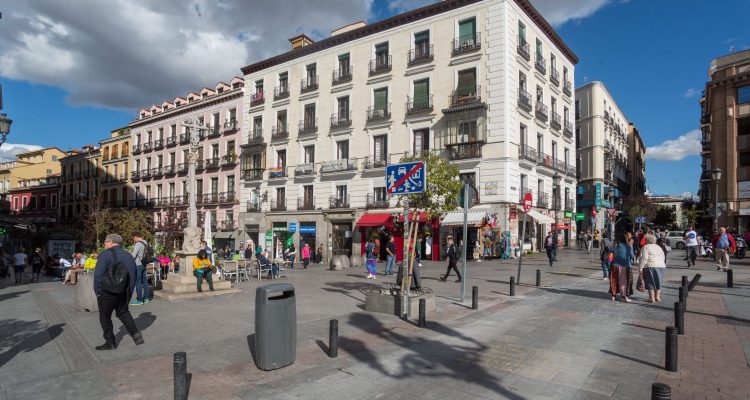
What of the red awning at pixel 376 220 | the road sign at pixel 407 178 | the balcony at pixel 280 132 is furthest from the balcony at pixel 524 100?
the road sign at pixel 407 178

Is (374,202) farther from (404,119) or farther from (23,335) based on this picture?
(23,335)

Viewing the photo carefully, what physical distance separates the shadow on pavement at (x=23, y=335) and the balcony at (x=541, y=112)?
27.6 metres

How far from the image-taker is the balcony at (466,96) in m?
26.4

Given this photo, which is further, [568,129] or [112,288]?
[568,129]

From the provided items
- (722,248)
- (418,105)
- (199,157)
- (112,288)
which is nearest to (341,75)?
(418,105)

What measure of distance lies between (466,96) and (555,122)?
8.67 metres

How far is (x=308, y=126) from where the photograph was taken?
34344 mm

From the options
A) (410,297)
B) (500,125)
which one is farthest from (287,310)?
(500,125)

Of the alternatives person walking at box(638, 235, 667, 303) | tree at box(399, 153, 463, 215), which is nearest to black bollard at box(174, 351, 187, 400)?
tree at box(399, 153, 463, 215)

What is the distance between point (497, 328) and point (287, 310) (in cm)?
404

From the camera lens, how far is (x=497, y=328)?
26.2 ft

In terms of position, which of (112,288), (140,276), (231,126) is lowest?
(140,276)

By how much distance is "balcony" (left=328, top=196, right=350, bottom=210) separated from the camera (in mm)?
31727

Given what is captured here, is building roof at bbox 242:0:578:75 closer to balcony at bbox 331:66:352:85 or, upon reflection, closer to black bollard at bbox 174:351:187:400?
balcony at bbox 331:66:352:85
